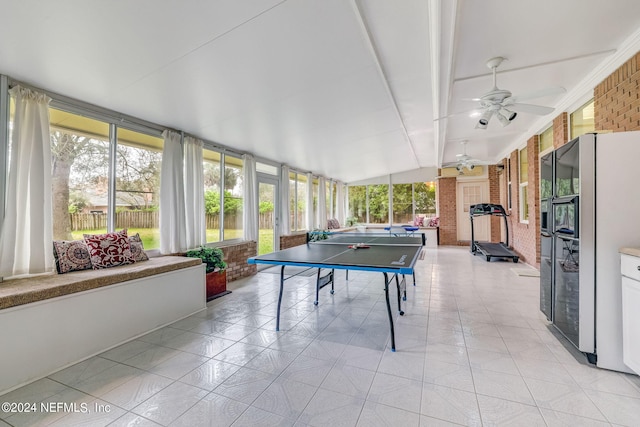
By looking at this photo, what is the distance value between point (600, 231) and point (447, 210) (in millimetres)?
7320

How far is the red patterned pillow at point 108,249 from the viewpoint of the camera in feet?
9.07

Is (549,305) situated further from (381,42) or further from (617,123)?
(381,42)

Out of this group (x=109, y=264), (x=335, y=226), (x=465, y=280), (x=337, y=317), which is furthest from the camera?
(x=335, y=226)

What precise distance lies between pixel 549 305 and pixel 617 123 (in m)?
1.87

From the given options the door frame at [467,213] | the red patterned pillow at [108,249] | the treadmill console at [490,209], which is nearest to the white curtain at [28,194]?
the red patterned pillow at [108,249]

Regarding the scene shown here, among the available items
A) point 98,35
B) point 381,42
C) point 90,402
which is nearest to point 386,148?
point 381,42

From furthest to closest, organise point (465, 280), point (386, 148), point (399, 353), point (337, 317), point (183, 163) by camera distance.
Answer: point (386, 148), point (465, 280), point (183, 163), point (337, 317), point (399, 353)

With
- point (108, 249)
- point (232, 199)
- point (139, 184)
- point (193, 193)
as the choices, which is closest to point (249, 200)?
point (232, 199)

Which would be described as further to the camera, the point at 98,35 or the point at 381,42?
the point at 381,42

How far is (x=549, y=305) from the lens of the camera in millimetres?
2619

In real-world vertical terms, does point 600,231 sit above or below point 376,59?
below

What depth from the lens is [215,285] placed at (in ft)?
12.8

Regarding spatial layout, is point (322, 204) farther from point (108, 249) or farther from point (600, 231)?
point (600, 231)

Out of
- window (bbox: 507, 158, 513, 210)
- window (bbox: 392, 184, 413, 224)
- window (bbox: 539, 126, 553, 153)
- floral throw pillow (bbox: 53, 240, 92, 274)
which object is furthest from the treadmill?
floral throw pillow (bbox: 53, 240, 92, 274)
